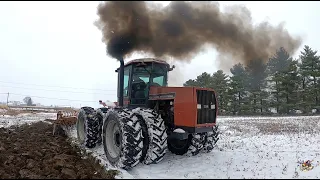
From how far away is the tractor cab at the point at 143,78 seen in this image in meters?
8.89

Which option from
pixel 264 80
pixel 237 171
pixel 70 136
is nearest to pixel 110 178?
pixel 237 171

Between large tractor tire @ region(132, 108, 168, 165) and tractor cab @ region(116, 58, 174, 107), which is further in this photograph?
tractor cab @ region(116, 58, 174, 107)

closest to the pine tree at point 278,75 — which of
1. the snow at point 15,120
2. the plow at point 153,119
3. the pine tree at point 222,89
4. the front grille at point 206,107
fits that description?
the pine tree at point 222,89

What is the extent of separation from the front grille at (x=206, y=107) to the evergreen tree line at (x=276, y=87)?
2818cm

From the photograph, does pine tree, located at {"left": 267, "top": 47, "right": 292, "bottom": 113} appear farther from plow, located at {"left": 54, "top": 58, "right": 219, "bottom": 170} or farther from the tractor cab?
plow, located at {"left": 54, "top": 58, "right": 219, "bottom": 170}

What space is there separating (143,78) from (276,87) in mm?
36302

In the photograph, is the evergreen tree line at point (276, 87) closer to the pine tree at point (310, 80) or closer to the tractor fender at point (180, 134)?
the pine tree at point (310, 80)

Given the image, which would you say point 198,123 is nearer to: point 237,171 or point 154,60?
point 237,171

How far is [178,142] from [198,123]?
184cm

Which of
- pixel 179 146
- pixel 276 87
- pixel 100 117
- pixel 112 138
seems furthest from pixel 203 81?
pixel 112 138

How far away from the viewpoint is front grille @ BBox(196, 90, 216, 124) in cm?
743

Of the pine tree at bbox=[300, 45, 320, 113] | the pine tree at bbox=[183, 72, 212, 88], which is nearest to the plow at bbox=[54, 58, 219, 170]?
the pine tree at bbox=[300, 45, 320, 113]

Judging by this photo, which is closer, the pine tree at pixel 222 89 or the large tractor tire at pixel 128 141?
the large tractor tire at pixel 128 141

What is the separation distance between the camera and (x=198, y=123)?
735 centimetres
